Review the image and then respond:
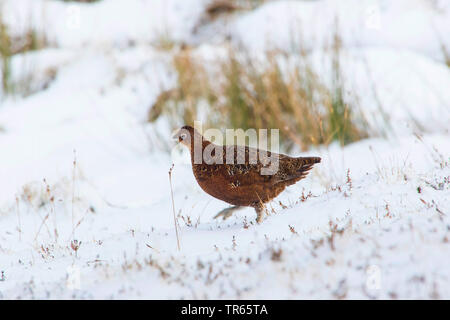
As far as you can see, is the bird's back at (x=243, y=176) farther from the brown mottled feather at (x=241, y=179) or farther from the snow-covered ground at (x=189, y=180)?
the snow-covered ground at (x=189, y=180)

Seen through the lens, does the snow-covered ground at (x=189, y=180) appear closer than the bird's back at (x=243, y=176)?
Yes

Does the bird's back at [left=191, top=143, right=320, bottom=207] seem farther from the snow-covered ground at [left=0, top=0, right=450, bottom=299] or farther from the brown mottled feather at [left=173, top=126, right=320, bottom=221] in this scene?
the snow-covered ground at [left=0, top=0, right=450, bottom=299]

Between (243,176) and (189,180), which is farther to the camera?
(189,180)

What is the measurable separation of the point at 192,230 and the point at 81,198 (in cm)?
263

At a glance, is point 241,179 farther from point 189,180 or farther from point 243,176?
point 189,180

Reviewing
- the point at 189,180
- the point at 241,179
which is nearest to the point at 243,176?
the point at 241,179

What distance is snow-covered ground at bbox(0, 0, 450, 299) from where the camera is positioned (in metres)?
2.83

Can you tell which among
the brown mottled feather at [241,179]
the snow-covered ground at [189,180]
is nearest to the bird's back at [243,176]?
the brown mottled feather at [241,179]

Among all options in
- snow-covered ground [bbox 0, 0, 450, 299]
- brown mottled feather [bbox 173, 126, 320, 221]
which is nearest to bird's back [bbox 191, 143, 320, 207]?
brown mottled feather [bbox 173, 126, 320, 221]

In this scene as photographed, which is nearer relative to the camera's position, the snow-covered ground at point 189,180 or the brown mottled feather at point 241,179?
the snow-covered ground at point 189,180

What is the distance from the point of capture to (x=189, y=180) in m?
6.90

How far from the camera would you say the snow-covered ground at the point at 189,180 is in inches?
111

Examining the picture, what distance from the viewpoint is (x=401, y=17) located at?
408 inches

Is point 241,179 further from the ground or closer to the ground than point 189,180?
closer to the ground
